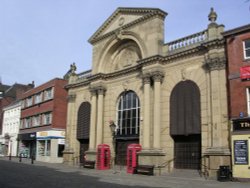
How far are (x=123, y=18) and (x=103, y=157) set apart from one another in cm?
1420

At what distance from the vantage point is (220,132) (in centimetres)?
2252

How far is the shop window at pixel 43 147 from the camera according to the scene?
43.7 meters

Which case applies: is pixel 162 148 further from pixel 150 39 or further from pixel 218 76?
pixel 150 39

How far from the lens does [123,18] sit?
3303 centimetres

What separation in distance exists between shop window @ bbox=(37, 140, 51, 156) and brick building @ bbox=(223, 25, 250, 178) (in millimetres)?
28447

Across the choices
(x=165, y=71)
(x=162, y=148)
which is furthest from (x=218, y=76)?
(x=162, y=148)

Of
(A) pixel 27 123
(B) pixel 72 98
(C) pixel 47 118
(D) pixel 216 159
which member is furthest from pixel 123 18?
(A) pixel 27 123

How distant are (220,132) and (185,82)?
5.48m

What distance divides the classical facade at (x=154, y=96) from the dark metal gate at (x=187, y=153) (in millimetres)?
76

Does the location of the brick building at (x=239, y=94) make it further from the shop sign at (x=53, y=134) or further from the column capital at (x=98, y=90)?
the shop sign at (x=53, y=134)

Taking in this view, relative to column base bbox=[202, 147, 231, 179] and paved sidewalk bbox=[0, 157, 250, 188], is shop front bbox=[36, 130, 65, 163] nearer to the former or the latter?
paved sidewalk bbox=[0, 157, 250, 188]

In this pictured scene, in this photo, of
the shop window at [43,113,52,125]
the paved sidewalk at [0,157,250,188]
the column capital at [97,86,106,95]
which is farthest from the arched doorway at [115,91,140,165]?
the shop window at [43,113,52,125]

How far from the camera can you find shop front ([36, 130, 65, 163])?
42119 millimetres

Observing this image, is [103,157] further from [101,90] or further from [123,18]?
[123,18]
